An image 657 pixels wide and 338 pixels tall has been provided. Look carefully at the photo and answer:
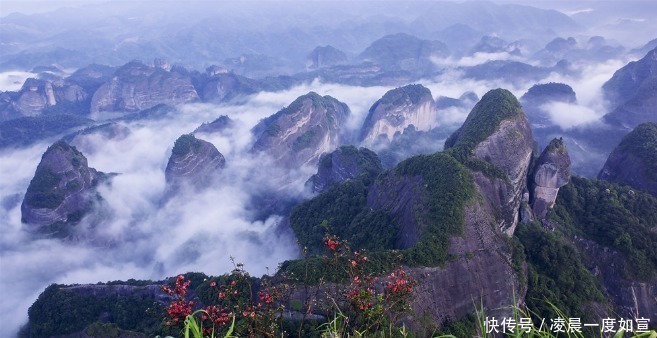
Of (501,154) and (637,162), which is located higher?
(501,154)

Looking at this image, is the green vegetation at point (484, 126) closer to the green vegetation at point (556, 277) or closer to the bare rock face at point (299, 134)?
the green vegetation at point (556, 277)

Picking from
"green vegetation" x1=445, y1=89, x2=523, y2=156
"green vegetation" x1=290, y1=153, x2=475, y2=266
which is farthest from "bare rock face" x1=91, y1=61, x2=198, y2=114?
"green vegetation" x1=445, y1=89, x2=523, y2=156

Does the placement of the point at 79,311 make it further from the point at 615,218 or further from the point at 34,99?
the point at 34,99

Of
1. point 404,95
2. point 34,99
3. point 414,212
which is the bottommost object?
point 414,212

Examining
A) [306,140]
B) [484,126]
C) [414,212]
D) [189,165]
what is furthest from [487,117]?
[189,165]

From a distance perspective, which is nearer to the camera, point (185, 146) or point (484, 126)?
point (484, 126)

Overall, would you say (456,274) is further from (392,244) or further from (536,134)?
(536,134)
